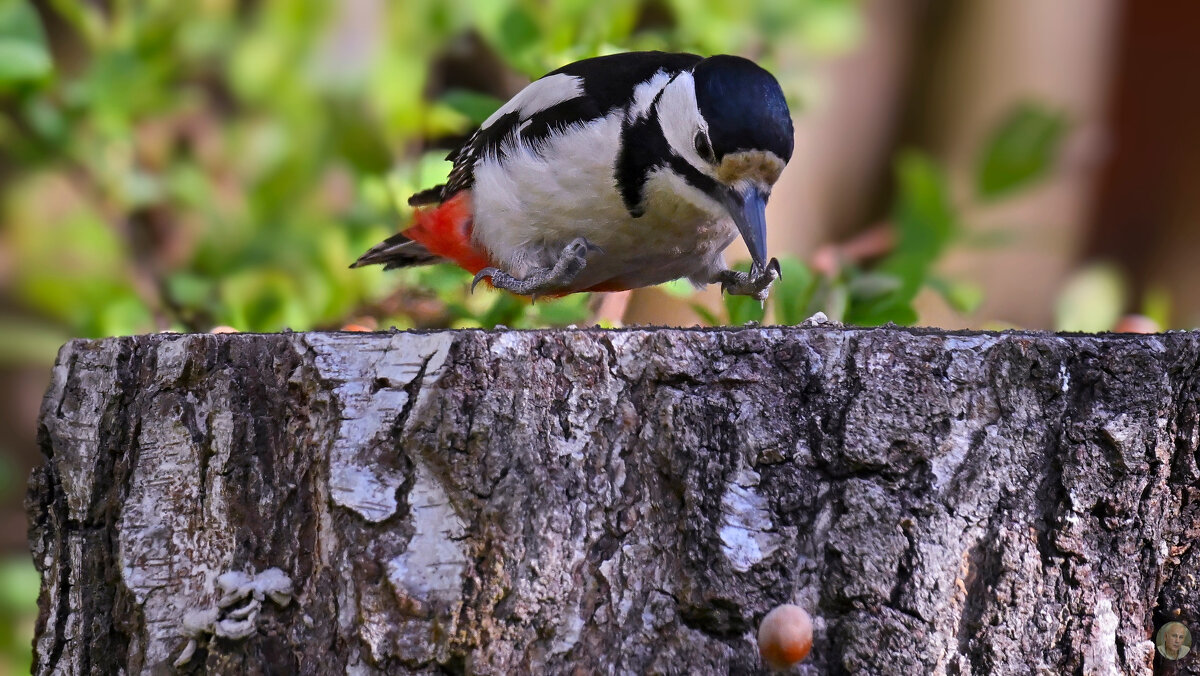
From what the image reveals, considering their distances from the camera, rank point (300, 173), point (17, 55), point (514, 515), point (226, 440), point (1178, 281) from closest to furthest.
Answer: point (514, 515), point (226, 440), point (17, 55), point (300, 173), point (1178, 281)

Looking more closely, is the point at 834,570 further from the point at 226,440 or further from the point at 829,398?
the point at 226,440

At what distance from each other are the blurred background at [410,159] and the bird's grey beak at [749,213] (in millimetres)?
310

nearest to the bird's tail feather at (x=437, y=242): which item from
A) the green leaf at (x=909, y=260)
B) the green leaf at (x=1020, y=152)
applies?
the green leaf at (x=909, y=260)

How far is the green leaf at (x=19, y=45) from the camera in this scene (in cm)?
249

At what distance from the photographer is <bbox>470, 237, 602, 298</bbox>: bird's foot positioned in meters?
1.93

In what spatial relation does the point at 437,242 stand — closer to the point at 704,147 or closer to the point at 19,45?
the point at 704,147

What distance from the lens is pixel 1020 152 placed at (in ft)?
10.1

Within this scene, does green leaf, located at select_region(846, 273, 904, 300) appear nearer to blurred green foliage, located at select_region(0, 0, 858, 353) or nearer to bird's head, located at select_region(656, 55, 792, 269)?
blurred green foliage, located at select_region(0, 0, 858, 353)

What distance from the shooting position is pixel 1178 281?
528 centimetres

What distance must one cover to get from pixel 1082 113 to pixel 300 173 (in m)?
3.25

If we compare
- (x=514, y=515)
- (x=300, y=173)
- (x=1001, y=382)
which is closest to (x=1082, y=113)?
(x=300, y=173)

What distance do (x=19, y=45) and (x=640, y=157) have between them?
154 cm

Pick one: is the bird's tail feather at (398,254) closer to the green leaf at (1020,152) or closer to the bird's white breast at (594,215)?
the bird's white breast at (594,215)

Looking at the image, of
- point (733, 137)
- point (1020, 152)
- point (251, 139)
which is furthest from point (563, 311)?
point (251, 139)
